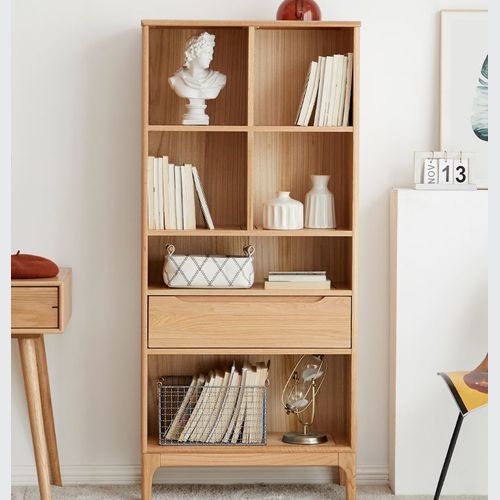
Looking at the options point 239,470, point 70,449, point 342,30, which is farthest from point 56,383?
point 342,30

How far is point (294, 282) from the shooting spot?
2.86m

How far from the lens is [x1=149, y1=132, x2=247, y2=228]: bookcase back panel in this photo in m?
3.06

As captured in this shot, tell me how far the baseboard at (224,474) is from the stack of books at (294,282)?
791mm

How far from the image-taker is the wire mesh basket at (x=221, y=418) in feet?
9.59

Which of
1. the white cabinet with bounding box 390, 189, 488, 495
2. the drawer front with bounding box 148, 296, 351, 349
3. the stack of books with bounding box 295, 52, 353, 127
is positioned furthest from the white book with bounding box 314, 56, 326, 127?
the drawer front with bounding box 148, 296, 351, 349

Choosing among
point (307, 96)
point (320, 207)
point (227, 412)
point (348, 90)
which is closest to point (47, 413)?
point (227, 412)

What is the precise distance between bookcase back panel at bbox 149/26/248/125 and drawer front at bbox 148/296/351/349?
0.72 metres

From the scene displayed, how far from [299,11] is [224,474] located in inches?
70.2

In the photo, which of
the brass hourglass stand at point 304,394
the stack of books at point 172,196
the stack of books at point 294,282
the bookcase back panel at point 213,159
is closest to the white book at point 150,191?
the stack of books at point 172,196

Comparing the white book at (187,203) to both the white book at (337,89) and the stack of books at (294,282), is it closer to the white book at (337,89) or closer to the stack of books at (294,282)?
the stack of books at (294,282)

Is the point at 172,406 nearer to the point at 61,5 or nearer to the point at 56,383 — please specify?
the point at 56,383

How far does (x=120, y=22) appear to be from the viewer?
3.03 meters

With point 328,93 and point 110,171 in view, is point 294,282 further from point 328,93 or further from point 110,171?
point 110,171

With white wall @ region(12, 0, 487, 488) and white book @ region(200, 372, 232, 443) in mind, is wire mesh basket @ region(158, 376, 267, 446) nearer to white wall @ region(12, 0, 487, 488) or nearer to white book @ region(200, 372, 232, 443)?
white book @ region(200, 372, 232, 443)
